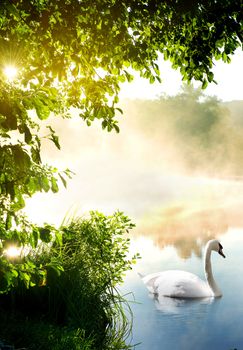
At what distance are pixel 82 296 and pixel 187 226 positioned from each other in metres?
11.8

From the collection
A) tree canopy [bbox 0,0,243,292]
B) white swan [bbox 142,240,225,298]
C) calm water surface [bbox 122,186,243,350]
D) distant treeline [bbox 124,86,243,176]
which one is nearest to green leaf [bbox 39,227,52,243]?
tree canopy [bbox 0,0,243,292]

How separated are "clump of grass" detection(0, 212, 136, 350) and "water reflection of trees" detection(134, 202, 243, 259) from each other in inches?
224

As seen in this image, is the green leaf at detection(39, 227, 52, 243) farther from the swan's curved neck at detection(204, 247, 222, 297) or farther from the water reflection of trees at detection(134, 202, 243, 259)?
the water reflection of trees at detection(134, 202, 243, 259)

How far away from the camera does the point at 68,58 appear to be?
4.67 metres

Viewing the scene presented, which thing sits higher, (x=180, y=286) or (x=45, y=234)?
(x=180, y=286)

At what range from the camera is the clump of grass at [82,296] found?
594cm

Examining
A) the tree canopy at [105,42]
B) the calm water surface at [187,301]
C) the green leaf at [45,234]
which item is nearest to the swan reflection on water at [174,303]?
the calm water surface at [187,301]

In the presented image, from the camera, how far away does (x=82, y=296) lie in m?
6.32

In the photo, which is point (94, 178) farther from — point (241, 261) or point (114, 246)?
point (114, 246)

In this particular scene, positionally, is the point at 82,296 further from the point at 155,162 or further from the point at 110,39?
the point at 155,162

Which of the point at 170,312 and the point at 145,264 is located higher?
the point at 145,264

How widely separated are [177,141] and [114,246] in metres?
59.7

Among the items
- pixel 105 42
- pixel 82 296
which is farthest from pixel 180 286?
pixel 105 42

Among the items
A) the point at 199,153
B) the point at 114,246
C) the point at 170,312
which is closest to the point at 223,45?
the point at 114,246
